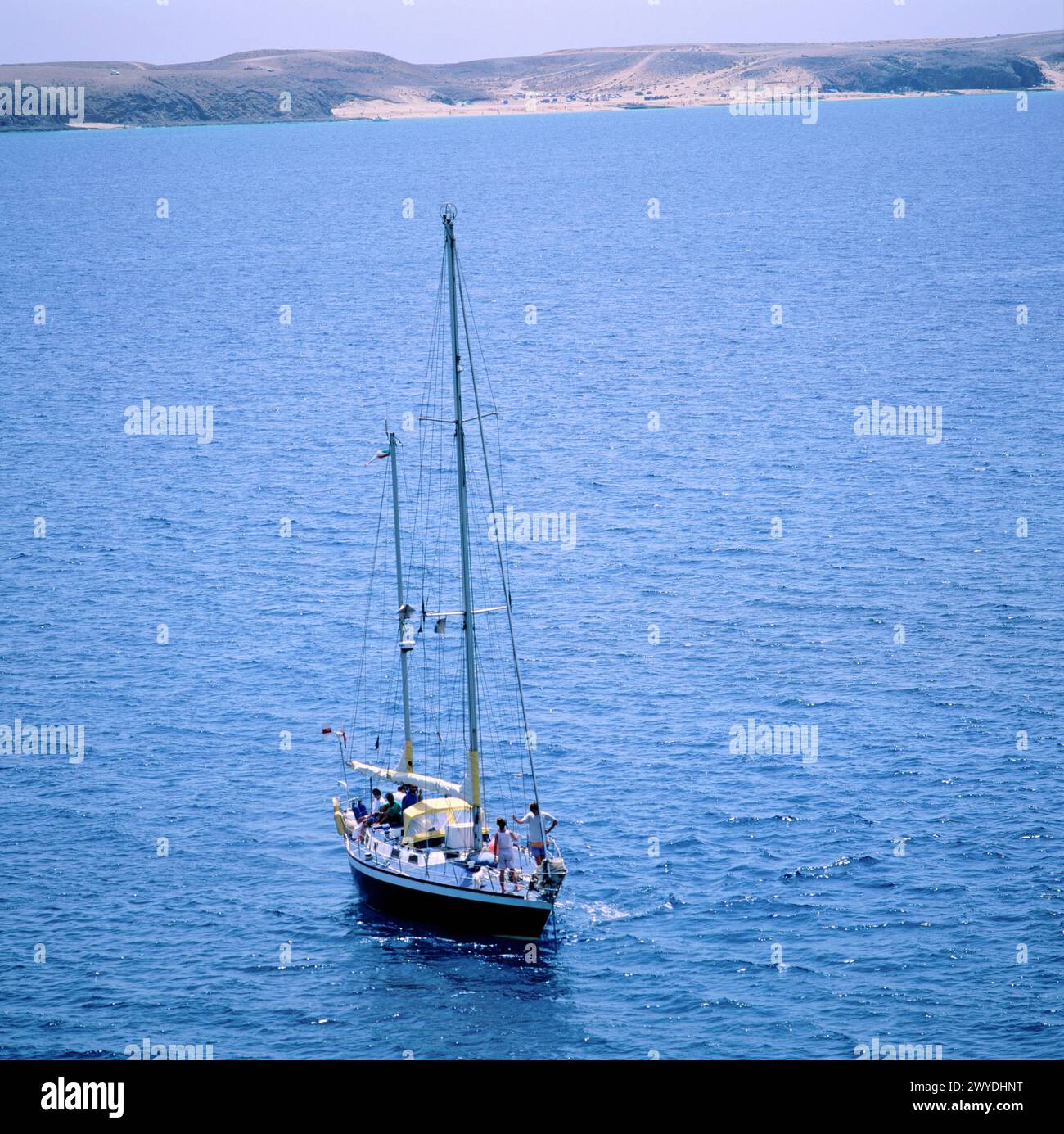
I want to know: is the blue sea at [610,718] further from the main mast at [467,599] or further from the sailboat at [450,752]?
the main mast at [467,599]

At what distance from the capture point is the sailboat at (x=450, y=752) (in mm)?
51781

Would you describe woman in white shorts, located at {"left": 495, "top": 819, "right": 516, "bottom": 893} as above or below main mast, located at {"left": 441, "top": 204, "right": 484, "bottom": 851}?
below

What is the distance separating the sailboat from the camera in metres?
51.8

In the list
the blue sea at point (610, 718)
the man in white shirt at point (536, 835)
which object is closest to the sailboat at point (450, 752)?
the man in white shirt at point (536, 835)

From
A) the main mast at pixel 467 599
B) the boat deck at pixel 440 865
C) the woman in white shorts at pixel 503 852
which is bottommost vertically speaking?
the boat deck at pixel 440 865

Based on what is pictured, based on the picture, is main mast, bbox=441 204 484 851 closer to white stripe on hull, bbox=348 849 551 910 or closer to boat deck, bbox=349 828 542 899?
boat deck, bbox=349 828 542 899

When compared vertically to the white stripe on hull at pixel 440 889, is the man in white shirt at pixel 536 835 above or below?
above

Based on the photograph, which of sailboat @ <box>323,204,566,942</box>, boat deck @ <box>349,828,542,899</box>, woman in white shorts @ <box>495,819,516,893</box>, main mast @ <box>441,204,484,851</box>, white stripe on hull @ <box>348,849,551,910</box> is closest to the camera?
white stripe on hull @ <box>348,849,551,910</box>

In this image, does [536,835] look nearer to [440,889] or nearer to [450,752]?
[440,889]

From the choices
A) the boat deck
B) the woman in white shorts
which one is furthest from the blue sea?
the woman in white shorts

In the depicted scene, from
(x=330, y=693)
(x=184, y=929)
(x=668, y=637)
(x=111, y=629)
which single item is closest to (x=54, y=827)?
(x=184, y=929)

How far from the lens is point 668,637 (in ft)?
262

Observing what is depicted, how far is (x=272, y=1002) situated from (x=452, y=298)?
23.9 m
